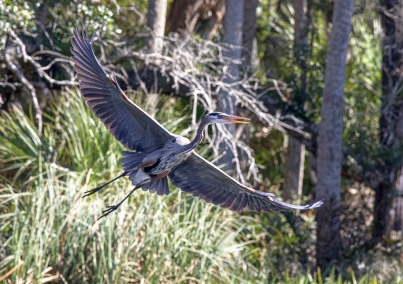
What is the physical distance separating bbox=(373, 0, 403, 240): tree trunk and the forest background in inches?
0.7

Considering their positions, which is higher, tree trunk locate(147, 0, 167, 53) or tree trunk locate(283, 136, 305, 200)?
tree trunk locate(147, 0, 167, 53)

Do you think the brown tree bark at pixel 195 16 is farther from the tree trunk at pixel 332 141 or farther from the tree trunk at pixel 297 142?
the tree trunk at pixel 332 141

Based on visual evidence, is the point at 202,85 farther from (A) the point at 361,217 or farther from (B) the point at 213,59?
(A) the point at 361,217

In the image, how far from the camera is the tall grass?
851 cm

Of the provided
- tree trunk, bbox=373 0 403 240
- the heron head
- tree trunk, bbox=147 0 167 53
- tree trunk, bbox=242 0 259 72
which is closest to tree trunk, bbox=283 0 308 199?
tree trunk, bbox=242 0 259 72

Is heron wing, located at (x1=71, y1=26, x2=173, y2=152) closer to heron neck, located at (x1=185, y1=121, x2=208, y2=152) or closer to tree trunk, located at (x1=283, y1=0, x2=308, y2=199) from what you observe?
heron neck, located at (x1=185, y1=121, x2=208, y2=152)

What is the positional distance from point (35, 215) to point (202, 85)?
2.44 m

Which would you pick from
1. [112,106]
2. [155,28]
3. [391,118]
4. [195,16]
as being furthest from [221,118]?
[195,16]

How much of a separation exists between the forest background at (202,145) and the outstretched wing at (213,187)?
147 centimetres

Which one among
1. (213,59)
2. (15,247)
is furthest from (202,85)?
(15,247)

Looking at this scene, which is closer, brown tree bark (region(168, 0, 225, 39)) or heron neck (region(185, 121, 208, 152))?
heron neck (region(185, 121, 208, 152))

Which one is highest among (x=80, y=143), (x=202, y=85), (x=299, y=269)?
(x=202, y=85)

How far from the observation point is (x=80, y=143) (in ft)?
31.8

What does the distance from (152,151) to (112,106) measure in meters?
0.44
